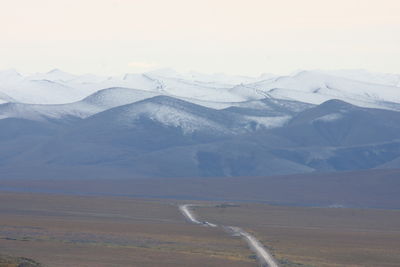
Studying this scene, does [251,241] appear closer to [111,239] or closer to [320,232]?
[111,239]

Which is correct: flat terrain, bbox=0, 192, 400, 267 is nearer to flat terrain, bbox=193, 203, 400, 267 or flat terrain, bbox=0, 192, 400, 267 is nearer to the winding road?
flat terrain, bbox=193, 203, 400, 267

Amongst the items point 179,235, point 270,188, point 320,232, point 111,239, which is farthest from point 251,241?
point 270,188

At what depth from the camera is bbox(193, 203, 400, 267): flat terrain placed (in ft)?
160

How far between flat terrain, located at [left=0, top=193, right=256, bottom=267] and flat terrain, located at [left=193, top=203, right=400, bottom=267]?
2603mm

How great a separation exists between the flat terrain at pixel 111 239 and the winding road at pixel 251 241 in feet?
1.80

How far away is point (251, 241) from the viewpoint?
56.2 m

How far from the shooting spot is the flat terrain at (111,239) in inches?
1761

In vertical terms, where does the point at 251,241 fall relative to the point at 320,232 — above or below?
above

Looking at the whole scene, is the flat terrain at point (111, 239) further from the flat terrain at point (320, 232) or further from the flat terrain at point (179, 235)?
the flat terrain at point (320, 232)

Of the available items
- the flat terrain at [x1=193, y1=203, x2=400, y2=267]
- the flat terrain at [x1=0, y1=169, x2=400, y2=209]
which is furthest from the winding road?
the flat terrain at [x1=0, y1=169, x2=400, y2=209]

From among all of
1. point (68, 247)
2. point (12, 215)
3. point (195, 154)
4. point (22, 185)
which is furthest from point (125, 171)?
point (68, 247)

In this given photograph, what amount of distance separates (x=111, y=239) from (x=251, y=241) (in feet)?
23.9

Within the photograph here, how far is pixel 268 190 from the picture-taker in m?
126

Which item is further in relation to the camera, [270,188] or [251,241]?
[270,188]
